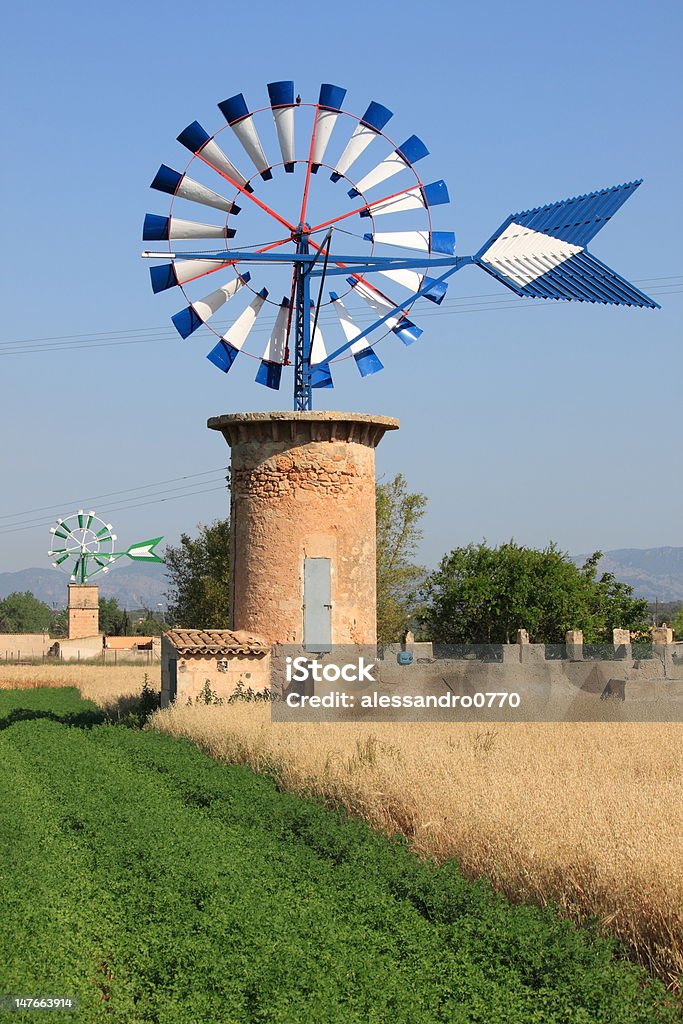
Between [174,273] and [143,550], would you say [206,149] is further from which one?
[143,550]

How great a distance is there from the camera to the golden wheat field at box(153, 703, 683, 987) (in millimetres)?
9219

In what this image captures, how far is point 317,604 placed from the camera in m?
22.6

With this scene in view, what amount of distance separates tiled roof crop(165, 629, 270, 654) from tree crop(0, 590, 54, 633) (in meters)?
126

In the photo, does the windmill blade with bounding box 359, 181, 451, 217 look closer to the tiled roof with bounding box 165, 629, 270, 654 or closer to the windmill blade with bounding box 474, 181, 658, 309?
the windmill blade with bounding box 474, 181, 658, 309

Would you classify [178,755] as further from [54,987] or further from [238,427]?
[54,987]

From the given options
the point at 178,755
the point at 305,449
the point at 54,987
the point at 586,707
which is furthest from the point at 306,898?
the point at 586,707

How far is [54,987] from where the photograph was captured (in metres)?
8.16

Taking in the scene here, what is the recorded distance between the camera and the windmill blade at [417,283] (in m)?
24.0

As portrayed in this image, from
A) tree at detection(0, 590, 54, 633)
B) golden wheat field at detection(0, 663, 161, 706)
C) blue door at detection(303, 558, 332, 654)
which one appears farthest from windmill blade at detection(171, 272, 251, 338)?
tree at detection(0, 590, 54, 633)

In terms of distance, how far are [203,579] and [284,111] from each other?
2686cm

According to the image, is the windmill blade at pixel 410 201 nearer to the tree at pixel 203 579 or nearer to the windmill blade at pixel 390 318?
the windmill blade at pixel 390 318

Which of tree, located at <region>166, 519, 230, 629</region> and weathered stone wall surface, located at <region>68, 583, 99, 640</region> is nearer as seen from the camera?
tree, located at <region>166, 519, 230, 629</region>

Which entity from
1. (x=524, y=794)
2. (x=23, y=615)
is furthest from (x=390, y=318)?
(x=23, y=615)

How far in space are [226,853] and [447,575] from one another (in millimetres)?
40395
